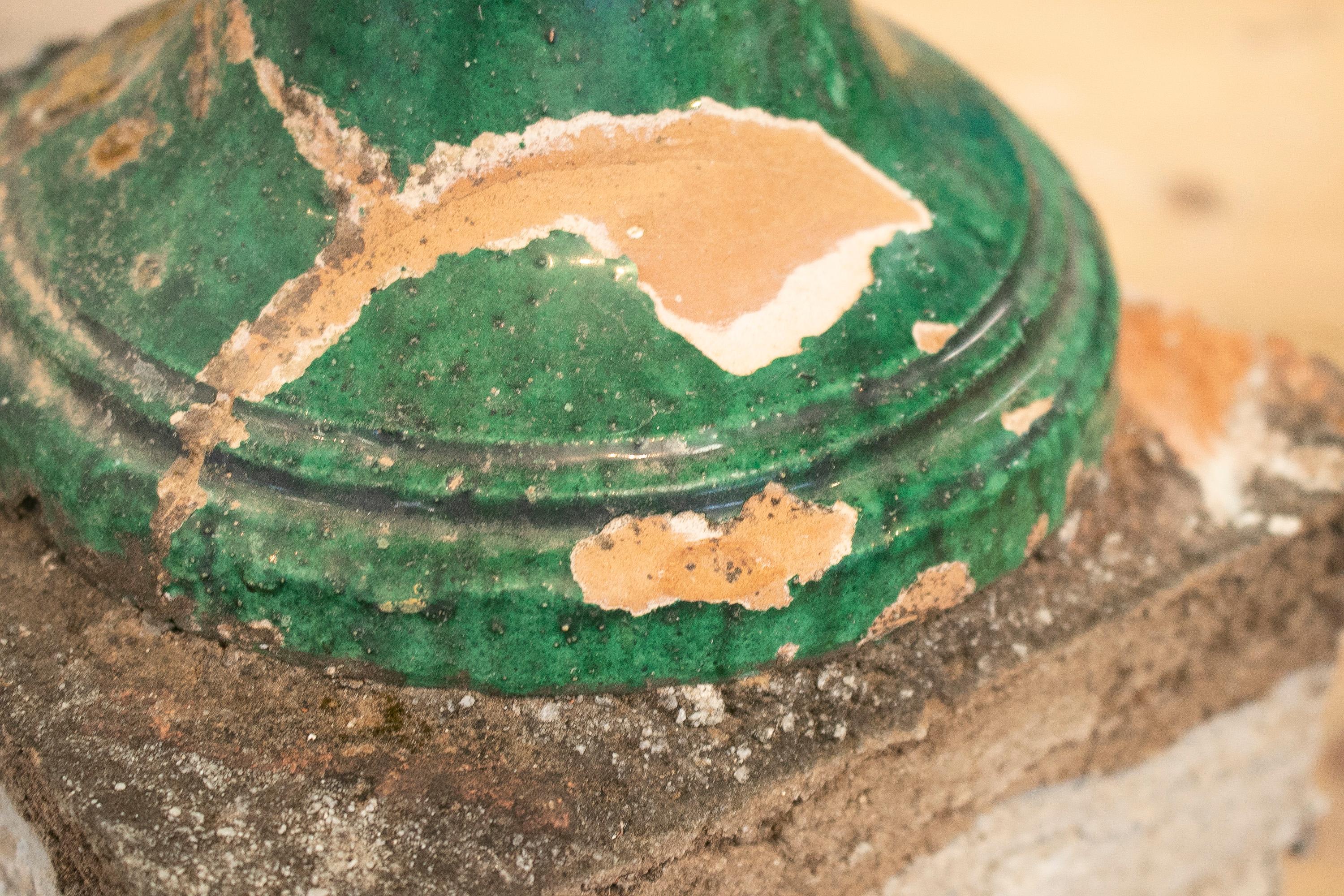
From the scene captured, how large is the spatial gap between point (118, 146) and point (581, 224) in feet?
1.81

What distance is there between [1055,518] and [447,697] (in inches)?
27.2

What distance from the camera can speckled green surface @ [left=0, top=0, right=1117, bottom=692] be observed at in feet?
3.93

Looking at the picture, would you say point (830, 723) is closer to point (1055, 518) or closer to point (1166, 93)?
point (1055, 518)

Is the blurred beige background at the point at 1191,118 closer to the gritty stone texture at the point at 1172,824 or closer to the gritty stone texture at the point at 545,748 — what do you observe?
the gritty stone texture at the point at 1172,824

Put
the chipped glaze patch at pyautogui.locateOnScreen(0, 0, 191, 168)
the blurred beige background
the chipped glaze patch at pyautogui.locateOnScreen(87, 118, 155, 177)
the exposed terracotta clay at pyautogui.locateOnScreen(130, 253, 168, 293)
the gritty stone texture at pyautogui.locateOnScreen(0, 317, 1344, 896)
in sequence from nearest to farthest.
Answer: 1. the gritty stone texture at pyautogui.locateOnScreen(0, 317, 1344, 896)
2. the exposed terracotta clay at pyautogui.locateOnScreen(130, 253, 168, 293)
3. the chipped glaze patch at pyautogui.locateOnScreen(87, 118, 155, 177)
4. the chipped glaze patch at pyautogui.locateOnScreen(0, 0, 191, 168)
5. the blurred beige background

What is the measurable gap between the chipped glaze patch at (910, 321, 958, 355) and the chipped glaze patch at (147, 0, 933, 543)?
0.07m

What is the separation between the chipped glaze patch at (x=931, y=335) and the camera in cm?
132

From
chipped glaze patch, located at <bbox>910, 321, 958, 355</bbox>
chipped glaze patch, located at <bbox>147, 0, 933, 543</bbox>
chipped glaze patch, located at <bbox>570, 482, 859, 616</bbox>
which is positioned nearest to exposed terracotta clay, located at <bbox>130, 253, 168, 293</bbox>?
chipped glaze patch, located at <bbox>147, 0, 933, 543</bbox>

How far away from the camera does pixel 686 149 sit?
1.31m

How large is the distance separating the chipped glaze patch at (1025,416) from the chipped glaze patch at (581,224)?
204 mm

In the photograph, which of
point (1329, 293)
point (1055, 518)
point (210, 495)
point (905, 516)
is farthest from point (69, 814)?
point (1329, 293)

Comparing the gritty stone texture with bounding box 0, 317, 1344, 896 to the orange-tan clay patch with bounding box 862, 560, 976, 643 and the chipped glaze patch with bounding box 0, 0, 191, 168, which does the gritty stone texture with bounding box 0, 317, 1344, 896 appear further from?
the chipped glaze patch with bounding box 0, 0, 191, 168

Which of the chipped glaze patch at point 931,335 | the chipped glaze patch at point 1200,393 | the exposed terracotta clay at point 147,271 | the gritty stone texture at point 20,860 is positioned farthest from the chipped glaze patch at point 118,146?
the chipped glaze patch at point 1200,393

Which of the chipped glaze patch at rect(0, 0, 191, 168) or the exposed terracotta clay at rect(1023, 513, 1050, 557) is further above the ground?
the chipped glaze patch at rect(0, 0, 191, 168)
